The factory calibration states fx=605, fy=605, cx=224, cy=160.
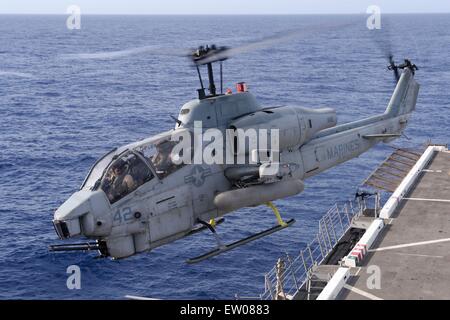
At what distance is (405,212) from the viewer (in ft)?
103

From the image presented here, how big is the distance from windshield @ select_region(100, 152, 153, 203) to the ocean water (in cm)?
356

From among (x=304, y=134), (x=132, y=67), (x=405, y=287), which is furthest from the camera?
(x=132, y=67)

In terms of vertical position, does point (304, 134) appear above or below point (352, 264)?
above

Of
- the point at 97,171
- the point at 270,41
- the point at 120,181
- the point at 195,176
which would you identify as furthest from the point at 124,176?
the point at 270,41

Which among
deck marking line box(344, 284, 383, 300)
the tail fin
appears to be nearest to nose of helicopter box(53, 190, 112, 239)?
deck marking line box(344, 284, 383, 300)

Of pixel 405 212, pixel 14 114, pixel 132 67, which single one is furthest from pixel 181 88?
pixel 405 212

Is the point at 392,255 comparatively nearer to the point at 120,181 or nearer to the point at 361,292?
the point at 361,292

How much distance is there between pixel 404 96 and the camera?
1350 inches

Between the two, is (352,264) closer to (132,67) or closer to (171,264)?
(171,264)

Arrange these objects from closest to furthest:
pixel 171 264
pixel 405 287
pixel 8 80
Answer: pixel 405 287
pixel 171 264
pixel 8 80

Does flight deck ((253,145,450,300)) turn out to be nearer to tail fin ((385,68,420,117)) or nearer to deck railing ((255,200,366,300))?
deck railing ((255,200,366,300))

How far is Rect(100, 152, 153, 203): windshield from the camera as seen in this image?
20.0m

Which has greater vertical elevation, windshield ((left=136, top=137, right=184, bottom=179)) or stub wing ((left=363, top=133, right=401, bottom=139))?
windshield ((left=136, top=137, right=184, bottom=179))
